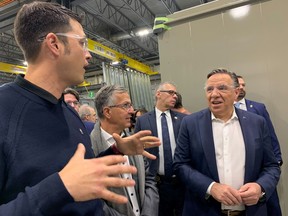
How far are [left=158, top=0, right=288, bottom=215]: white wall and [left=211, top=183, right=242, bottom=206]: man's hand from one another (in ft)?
5.02

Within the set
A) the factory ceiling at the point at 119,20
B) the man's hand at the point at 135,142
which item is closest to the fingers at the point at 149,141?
the man's hand at the point at 135,142

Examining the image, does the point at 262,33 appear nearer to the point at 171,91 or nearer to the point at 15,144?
the point at 171,91

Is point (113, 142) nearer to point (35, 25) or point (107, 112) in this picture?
point (107, 112)

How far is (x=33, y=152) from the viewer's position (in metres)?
0.90

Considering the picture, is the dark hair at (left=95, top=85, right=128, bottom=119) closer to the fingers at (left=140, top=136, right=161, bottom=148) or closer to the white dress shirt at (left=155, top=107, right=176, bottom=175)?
the fingers at (left=140, top=136, right=161, bottom=148)

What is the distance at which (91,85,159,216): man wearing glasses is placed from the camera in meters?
1.79

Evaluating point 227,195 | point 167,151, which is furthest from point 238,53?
point 227,195

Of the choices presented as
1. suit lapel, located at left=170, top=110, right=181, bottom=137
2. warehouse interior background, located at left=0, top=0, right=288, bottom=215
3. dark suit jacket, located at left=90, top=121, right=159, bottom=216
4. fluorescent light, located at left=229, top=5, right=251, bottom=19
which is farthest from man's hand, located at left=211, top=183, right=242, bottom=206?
fluorescent light, located at left=229, top=5, right=251, bottom=19

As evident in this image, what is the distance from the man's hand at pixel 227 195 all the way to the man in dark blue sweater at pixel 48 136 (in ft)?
2.99

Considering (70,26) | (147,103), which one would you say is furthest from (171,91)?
(147,103)

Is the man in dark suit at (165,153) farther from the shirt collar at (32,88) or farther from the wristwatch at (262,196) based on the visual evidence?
the shirt collar at (32,88)

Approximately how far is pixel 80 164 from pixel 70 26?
66 cm

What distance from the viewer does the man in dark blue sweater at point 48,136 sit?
2.44ft

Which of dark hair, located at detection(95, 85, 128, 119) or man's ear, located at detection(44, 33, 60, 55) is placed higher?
man's ear, located at detection(44, 33, 60, 55)
